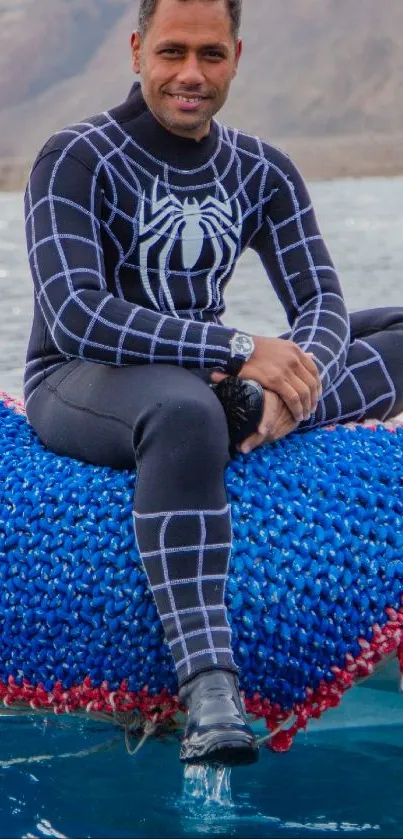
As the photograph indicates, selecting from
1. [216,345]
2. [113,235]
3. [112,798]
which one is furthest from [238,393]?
[112,798]

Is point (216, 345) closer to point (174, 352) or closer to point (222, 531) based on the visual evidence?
point (174, 352)

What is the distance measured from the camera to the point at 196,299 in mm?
1758

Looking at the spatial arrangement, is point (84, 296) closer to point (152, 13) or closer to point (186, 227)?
point (186, 227)

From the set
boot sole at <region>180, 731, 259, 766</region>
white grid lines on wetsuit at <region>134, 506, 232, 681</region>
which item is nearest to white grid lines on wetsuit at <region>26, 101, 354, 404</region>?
white grid lines on wetsuit at <region>134, 506, 232, 681</region>

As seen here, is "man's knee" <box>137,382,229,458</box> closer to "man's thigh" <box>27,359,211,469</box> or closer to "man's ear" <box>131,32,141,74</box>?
"man's thigh" <box>27,359,211,469</box>

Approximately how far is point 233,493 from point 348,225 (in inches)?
193

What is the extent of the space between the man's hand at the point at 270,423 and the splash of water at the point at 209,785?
40 cm

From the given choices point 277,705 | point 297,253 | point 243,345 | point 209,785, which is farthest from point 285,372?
point 209,785

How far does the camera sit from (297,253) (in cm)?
182

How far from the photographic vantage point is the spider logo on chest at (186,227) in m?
1.70

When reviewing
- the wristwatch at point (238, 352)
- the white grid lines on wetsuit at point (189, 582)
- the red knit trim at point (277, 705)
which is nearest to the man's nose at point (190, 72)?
the wristwatch at point (238, 352)

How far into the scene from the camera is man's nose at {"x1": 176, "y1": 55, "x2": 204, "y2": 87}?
5.41ft

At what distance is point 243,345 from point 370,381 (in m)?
0.35

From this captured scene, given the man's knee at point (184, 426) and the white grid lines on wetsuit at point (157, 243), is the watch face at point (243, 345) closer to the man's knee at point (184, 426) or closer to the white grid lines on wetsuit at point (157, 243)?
the white grid lines on wetsuit at point (157, 243)
